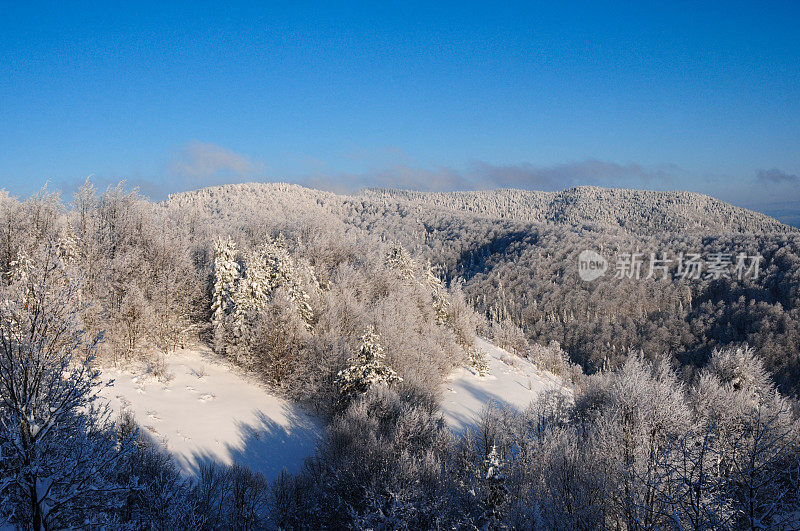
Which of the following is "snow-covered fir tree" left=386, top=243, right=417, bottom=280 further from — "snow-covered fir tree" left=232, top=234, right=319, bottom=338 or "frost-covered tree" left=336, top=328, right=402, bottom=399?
"frost-covered tree" left=336, top=328, right=402, bottom=399

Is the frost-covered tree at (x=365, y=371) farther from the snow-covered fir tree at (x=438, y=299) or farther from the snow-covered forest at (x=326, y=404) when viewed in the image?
the snow-covered fir tree at (x=438, y=299)

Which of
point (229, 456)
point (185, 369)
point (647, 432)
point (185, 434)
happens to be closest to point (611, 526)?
point (647, 432)

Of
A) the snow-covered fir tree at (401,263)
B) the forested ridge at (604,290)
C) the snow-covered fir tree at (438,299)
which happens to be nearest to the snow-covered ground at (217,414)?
the snow-covered fir tree at (438,299)

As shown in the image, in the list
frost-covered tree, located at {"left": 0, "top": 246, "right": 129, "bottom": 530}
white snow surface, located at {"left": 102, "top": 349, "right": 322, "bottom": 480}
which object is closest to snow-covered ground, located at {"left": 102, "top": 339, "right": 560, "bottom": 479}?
white snow surface, located at {"left": 102, "top": 349, "right": 322, "bottom": 480}

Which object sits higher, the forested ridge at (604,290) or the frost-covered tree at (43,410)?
the frost-covered tree at (43,410)

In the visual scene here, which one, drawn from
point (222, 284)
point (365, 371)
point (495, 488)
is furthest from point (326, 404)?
point (495, 488)

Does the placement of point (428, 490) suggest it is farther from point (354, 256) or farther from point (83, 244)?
point (354, 256)
